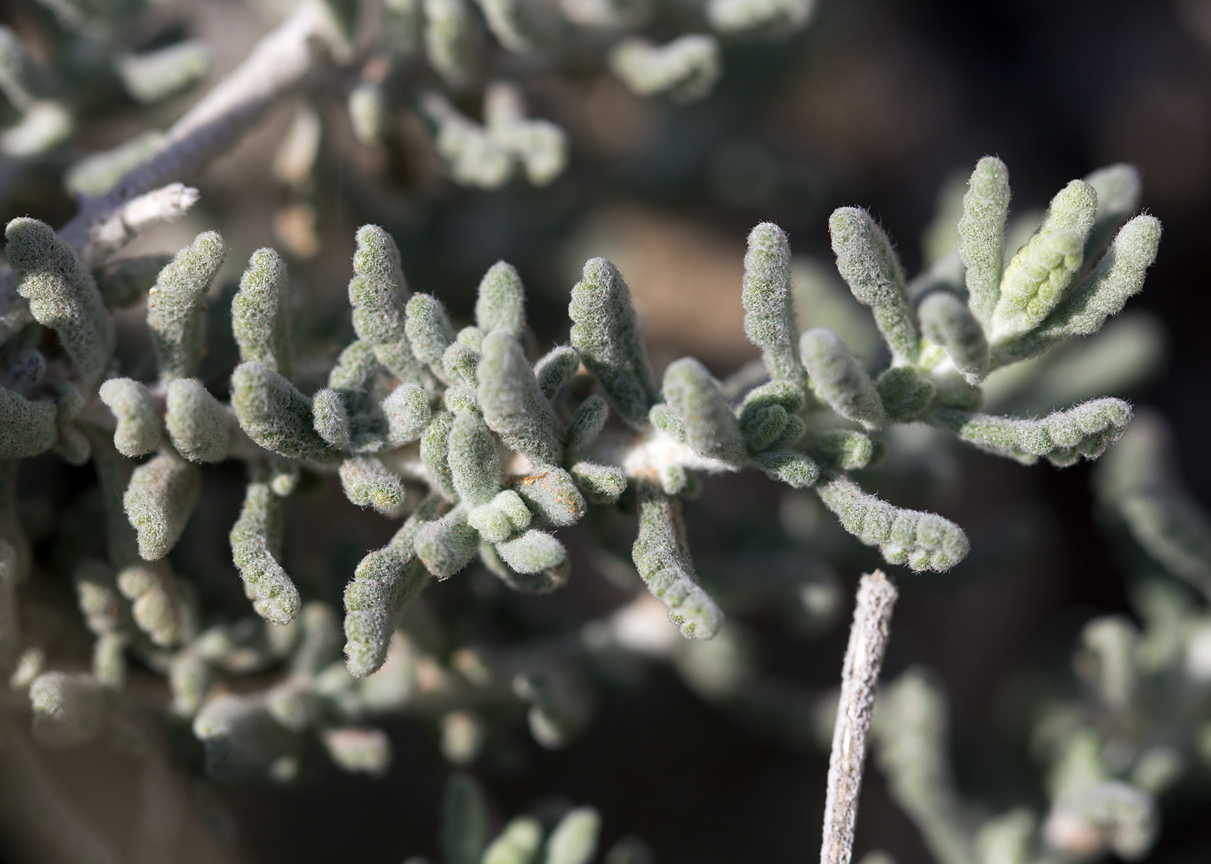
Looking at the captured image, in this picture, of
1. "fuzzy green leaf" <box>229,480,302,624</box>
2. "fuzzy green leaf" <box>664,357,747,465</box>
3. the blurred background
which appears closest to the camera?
"fuzzy green leaf" <box>664,357,747,465</box>

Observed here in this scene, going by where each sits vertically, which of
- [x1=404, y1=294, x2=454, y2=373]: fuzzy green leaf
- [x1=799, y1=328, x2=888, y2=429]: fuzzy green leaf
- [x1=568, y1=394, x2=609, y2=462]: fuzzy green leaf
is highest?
[x1=799, y1=328, x2=888, y2=429]: fuzzy green leaf

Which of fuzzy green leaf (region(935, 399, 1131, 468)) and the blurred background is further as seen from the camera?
the blurred background

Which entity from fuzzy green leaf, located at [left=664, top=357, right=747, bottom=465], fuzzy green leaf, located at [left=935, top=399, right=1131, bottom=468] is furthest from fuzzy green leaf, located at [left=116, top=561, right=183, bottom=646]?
fuzzy green leaf, located at [left=935, top=399, right=1131, bottom=468]

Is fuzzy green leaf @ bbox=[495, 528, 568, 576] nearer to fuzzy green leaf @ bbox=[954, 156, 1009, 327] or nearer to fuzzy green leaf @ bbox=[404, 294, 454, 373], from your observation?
fuzzy green leaf @ bbox=[404, 294, 454, 373]

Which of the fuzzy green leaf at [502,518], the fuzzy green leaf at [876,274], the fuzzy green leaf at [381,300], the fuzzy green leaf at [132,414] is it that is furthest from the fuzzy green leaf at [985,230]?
the fuzzy green leaf at [132,414]

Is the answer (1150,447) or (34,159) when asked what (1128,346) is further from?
(34,159)

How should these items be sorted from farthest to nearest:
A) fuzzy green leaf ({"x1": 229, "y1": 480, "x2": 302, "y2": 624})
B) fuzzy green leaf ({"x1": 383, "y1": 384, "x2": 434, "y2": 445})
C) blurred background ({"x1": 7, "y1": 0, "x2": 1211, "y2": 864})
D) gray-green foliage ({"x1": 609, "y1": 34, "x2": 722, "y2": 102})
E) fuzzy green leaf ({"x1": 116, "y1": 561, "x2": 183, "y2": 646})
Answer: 1. blurred background ({"x1": 7, "y1": 0, "x2": 1211, "y2": 864})
2. gray-green foliage ({"x1": 609, "y1": 34, "x2": 722, "y2": 102})
3. fuzzy green leaf ({"x1": 116, "y1": 561, "x2": 183, "y2": 646})
4. fuzzy green leaf ({"x1": 383, "y1": 384, "x2": 434, "y2": 445})
5. fuzzy green leaf ({"x1": 229, "y1": 480, "x2": 302, "y2": 624})

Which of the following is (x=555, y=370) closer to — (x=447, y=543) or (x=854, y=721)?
(x=447, y=543)
